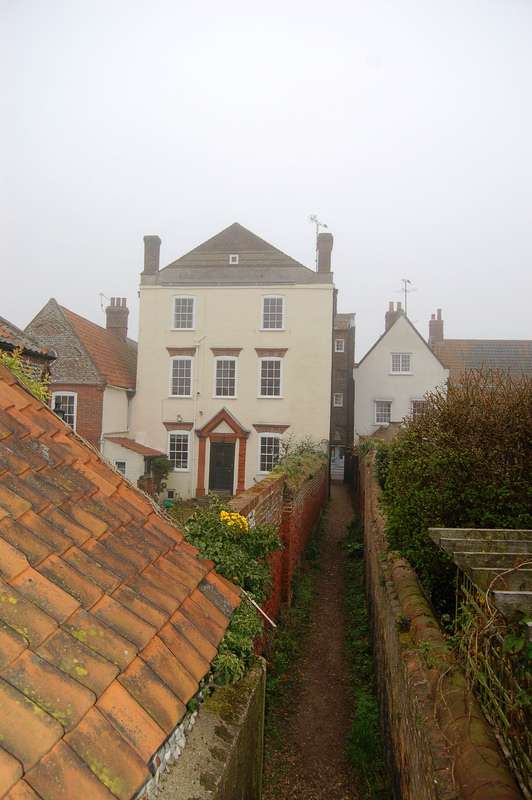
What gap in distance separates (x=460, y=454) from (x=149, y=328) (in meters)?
21.8

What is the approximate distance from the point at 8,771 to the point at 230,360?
76.9 ft

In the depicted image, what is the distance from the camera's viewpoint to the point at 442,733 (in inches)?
114

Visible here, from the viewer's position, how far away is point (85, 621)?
7.41ft

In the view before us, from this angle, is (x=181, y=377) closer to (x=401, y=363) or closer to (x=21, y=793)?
(x=401, y=363)

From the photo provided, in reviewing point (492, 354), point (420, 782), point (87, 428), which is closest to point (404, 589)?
point (420, 782)

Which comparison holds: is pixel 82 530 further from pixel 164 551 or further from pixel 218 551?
pixel 218 551

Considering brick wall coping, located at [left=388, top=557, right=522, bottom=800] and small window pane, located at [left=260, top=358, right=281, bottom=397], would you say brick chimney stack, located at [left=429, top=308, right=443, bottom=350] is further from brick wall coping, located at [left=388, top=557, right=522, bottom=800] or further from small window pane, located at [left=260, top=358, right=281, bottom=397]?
brick wall coping, located at [left=388, top=557, right=522, bottom=800]

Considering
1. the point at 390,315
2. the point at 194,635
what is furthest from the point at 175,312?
the point at 194,635

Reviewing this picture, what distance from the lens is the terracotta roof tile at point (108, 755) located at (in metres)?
1.76

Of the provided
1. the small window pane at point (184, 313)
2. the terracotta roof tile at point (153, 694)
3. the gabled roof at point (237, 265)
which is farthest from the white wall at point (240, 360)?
the terracotta roof tile at point (153, 694)

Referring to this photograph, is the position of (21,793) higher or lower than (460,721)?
higher

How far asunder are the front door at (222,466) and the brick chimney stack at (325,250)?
9.86 m

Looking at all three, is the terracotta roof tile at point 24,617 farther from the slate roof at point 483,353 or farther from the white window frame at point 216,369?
the slate roof at point 483,353

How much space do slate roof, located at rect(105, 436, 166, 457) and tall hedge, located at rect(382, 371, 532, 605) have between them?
60.4ft
